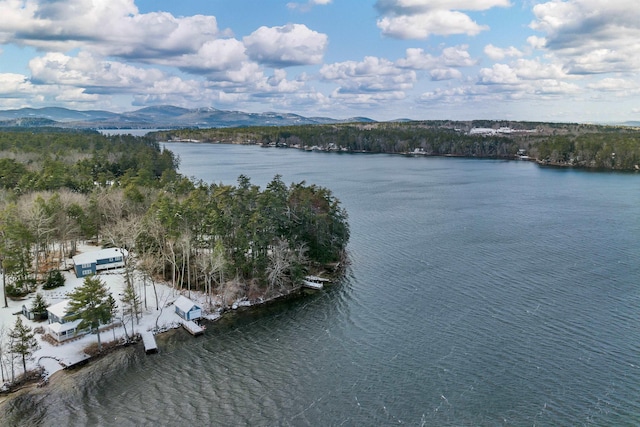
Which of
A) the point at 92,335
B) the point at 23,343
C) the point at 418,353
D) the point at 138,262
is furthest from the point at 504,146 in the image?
the point at 23,343

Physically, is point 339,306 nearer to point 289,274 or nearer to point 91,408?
point 289,274

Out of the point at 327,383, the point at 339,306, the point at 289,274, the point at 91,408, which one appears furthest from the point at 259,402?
the point at 289,274

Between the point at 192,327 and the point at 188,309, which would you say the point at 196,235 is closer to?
the point at 188,309

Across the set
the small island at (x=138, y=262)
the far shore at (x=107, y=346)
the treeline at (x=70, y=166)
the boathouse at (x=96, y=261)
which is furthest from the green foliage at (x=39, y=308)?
the treeline at (x=70, y=166)

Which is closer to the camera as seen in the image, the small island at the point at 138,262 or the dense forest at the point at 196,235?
the small island at the point at 138,262

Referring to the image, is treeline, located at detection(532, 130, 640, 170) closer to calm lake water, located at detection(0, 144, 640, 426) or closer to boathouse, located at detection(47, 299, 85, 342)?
calm lake water, located at detection(0, 144, 640, 426)

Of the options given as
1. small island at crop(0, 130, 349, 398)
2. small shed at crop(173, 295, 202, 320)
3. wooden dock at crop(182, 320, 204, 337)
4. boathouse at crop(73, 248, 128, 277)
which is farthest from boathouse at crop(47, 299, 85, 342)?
boathouse at crop(73, 248, 128, 277)

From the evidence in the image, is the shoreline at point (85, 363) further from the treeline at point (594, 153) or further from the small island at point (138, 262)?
the treeline at point (594, 153)
